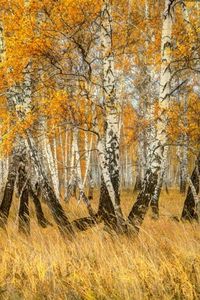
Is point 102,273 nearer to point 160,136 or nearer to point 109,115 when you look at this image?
point 160,136

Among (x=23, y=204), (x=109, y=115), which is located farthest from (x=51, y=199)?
(x=109, y=115)

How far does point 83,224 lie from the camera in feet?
28.3

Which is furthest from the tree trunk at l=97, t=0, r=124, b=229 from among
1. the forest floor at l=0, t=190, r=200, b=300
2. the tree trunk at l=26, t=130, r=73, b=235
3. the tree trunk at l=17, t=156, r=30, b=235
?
the tree trunk at l=17, t=156, r=30, b=235

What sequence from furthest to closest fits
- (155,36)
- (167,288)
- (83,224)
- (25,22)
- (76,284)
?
(155,36), (83,224), (25,22), (76,284), (167,288)

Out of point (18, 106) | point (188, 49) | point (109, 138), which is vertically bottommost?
point (109, 138)

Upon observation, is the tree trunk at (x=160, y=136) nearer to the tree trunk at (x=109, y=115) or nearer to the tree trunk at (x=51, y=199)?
the tree trunk at (x=109, y=115)

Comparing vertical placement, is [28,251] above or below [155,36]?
below

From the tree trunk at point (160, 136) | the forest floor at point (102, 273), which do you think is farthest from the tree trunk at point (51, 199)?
the forest floor at point (102, 273)

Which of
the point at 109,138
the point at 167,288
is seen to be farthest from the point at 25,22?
the point at 167,288

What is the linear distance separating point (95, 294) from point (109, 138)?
12.0 feet

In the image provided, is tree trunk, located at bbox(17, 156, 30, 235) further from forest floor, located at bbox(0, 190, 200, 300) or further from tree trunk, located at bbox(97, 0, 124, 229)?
forest floor, located at bbox(0, 190, 200, 300)

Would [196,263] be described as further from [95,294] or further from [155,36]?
[155,36]

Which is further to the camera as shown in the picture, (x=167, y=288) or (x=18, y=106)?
(x=18, y=106)

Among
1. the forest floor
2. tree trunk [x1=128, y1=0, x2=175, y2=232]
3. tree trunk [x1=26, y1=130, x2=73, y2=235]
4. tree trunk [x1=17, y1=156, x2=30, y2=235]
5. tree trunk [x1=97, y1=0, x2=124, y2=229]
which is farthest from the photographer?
tree trunk [x1=17, y1=156, x2=30, y2=235]
